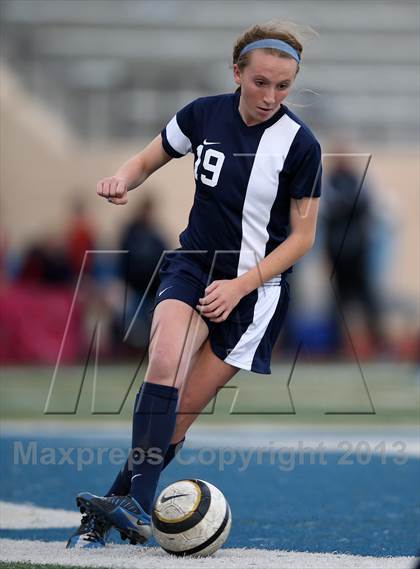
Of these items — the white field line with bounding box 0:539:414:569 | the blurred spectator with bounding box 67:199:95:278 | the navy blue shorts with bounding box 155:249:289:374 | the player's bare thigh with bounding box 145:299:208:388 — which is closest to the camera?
the white field line with bounding box 0:539:414:569

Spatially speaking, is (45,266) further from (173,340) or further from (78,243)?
(173,340)

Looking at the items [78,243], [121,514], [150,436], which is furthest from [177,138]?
[78,243]

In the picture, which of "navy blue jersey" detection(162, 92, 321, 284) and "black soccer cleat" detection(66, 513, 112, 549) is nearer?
"black soccer cleat" detection(66, 513, 112, 549)

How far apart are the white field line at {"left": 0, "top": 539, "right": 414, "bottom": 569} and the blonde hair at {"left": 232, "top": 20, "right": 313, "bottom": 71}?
1714 millimetres

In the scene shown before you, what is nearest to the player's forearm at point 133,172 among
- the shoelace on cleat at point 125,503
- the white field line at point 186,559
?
the shoelace on cleat at point 125,503

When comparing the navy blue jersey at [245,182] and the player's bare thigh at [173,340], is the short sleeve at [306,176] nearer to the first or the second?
the navy blue jersey at [245,182]

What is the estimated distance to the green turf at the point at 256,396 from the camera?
8.90 metres

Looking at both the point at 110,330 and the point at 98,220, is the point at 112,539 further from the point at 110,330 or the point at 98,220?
the point at 98,220

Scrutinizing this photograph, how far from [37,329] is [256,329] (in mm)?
8903

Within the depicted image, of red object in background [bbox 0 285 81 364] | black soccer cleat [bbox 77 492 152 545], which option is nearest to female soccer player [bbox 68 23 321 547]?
black soccer cleat [bbox 77 492 152 545]

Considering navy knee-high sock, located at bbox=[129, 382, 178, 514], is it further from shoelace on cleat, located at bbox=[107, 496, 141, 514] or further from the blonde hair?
the blonde hair

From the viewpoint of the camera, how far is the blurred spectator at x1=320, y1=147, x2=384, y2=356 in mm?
13117

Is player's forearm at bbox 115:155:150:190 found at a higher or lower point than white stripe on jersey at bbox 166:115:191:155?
lower

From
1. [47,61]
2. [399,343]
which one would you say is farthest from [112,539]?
[47,61]
